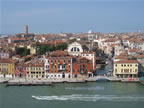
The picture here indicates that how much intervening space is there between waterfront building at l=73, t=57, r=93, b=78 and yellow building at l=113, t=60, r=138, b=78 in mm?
1524

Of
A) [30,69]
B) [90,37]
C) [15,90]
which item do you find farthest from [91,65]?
[90,37]

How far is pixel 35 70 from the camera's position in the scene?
15750 mm

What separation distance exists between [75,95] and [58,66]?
149 inches

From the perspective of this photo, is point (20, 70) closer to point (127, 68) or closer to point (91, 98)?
point (91, 98)

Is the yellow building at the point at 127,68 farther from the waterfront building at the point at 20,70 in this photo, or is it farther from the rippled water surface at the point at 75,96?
the waterfront building at the point at 20,70

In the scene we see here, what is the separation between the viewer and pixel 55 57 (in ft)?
51.1

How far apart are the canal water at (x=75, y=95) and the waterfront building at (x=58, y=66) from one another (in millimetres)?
1315

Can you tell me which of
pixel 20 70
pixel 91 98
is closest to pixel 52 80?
pixel 20 70

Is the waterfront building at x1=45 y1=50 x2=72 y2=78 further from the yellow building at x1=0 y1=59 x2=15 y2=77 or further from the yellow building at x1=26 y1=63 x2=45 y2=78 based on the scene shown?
the yellow building at x1=0 y1=59 x2=15 y2=77

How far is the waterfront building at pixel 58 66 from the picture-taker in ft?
50.9

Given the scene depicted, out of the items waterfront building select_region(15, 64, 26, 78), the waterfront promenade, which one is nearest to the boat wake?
the waterfront promenade

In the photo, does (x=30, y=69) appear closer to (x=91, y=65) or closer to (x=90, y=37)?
(x=91, y=65)

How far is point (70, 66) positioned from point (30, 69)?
7.64 feet

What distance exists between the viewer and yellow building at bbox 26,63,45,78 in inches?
619
